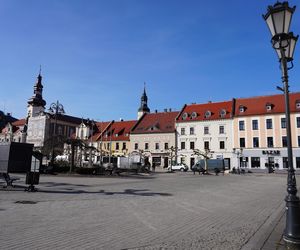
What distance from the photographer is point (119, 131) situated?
79312 millimetres

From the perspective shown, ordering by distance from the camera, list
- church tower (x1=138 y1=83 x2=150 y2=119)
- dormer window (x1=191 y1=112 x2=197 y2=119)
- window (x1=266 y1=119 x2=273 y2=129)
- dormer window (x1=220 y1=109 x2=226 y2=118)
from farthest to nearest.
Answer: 1. church tower (x1=138 y1=83 x2=150 y2=119)
2. dormer window (x1=191 y1=112 x2=197 y2=119)
3. dormer window (x1=220 y1=109 x2=226 y2=118)
4. window (x1=266 y1=119 x2=273 y2=129)

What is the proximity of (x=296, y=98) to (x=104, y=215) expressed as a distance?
5679 centimetres

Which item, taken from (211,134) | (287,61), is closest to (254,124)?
(211,134)

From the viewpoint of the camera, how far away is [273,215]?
429 inches

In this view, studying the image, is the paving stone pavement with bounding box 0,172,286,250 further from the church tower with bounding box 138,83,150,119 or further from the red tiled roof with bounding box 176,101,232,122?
the church tower with bounding box 138,83,150,119

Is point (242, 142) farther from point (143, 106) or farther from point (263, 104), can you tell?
point (143, 106)

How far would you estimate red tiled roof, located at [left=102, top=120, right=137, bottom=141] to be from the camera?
7750 centimetres

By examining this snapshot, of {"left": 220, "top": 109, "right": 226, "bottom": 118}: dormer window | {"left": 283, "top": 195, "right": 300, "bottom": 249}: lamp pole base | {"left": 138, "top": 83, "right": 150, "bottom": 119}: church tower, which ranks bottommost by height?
{"left": 283, "top": 195, "right": 300, "bottom": 249}: lamp pole base

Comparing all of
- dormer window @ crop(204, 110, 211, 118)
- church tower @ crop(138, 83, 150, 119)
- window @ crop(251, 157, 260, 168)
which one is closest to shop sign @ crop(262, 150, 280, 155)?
window @ crop(251, 157, 260, 168)

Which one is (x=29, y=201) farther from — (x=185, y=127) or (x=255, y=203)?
(x=185, y=127)

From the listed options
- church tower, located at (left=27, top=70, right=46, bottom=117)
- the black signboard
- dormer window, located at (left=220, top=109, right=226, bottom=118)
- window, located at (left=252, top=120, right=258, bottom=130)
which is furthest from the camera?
church tower, located at (left=27, top=70, right=46, bottom=117)

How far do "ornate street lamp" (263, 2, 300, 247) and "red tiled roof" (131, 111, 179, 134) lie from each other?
61.6 m

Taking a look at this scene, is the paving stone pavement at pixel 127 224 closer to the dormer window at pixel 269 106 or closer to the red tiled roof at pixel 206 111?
the dormer window at pixel 269 106

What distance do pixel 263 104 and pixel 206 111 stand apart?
37.7 feet
